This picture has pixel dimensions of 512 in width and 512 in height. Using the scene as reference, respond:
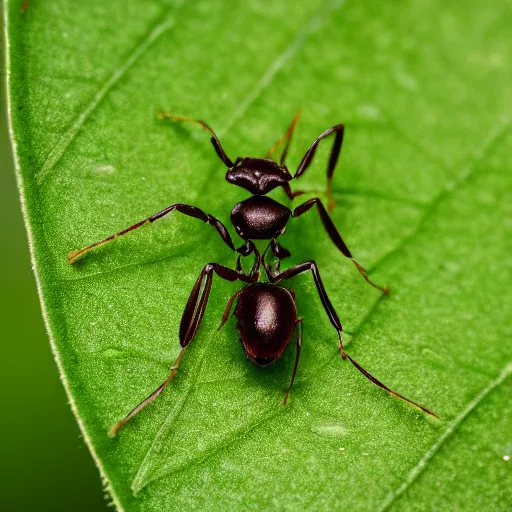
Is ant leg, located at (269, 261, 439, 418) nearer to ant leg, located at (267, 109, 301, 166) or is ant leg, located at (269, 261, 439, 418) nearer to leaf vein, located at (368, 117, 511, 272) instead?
leaf vein, located at (368, 117, 511, 272)

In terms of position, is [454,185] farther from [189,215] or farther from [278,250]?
[189,215]

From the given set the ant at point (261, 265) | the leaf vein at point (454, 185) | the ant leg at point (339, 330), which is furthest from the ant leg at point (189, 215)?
the leaf vein at point (454, 185)

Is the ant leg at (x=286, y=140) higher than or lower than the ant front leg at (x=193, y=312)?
higher

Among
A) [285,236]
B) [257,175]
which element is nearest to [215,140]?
[257,175]

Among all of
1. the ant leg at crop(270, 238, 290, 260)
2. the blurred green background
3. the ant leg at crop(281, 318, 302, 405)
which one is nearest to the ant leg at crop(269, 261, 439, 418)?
the ant leg at crop(281, 318, 302, 405)

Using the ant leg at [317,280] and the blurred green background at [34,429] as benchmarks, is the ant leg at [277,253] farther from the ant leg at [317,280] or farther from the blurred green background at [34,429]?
the blurred green background at [34,429]

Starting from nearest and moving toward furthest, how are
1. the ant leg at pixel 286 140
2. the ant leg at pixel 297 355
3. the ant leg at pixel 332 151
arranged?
the ant leg at pixel 297 355, the ant leg at pixel 332 151, the ant leg at pixel 286 140
